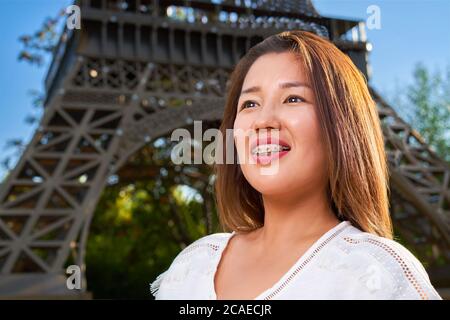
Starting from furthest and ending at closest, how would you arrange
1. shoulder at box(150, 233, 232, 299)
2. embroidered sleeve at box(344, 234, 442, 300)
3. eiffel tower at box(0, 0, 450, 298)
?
eiffel tower at box(0, 0, 450, 298), shoulder at box(150, 233, 232, 299), embroidered sleeve at box(344, 234, 442, 300)

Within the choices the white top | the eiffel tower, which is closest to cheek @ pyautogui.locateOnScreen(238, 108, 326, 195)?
the white top

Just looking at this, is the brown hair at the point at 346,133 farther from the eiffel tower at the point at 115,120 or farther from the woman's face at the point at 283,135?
the eiffel tower at the point at 115,120

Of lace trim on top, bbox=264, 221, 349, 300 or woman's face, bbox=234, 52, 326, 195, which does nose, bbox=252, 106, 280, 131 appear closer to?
woman's face, bbox=234, 52, 326, 195

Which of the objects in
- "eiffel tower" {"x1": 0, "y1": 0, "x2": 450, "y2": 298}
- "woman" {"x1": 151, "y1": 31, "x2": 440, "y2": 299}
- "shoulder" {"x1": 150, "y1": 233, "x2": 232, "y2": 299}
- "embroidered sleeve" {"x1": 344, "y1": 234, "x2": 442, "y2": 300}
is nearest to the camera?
"embroidered sleeve" {"x1": 344, "y1": 234, "x2": 442, "y2": 300}

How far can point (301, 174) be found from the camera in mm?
1021

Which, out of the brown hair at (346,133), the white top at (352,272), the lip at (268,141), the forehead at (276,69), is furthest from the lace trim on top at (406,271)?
the forehead at (276,69)

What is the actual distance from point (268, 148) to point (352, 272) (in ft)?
0.86

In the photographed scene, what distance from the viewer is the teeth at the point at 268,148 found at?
101 centimetres

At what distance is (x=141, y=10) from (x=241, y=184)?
6.86 metres

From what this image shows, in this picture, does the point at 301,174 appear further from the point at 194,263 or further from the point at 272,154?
the point at 194,263

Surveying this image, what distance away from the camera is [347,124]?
40.0 inches

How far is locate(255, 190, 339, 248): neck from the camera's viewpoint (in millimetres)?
1067

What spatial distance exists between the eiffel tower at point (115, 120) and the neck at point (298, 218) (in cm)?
466
